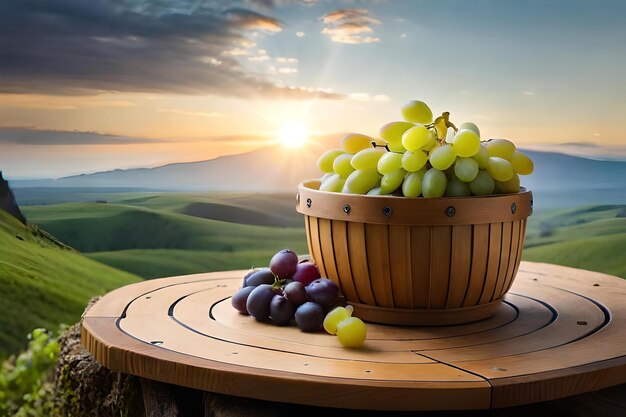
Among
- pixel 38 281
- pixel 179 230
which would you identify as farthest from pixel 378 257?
pixel 179 230

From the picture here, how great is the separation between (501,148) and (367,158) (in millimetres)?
356

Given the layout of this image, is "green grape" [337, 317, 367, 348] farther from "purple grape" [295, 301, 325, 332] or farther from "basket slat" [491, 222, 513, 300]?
"basket slat" [491, 222, 513, 300]

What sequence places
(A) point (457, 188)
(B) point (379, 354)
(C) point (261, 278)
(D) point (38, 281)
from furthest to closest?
(D) point (38, 281) < (C) point (261, 278) < (A) point (457, 188) < (B) point (379, 354)

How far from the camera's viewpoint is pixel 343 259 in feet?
5.47

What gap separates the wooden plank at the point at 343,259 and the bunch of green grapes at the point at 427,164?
10 centimetres

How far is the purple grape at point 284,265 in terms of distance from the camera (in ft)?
5.80

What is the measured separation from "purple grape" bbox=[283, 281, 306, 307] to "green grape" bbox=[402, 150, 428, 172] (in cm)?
40

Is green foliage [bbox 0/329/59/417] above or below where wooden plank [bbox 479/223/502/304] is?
below

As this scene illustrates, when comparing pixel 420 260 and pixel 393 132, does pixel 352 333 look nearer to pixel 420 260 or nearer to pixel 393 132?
pixel 420 260

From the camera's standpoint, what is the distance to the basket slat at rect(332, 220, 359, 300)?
5.36ft

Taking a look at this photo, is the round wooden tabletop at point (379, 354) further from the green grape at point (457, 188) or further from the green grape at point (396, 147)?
the green grape at point (396, 147)

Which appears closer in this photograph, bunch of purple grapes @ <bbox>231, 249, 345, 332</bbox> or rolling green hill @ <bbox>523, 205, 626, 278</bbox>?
bunch of purple grapes @ <bbox>231, 249, 345, 332</bbox>

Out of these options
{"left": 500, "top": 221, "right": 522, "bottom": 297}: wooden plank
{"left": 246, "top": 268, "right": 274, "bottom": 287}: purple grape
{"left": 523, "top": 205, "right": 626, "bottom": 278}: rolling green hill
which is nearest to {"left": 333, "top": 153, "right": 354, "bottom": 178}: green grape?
{"left": 246, "top": 268, "right": 274, "bottom": 287}: purple grape

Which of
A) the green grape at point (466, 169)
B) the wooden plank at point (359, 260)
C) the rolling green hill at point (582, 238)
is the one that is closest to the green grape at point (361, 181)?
the wooden plank at point (359, 260)
